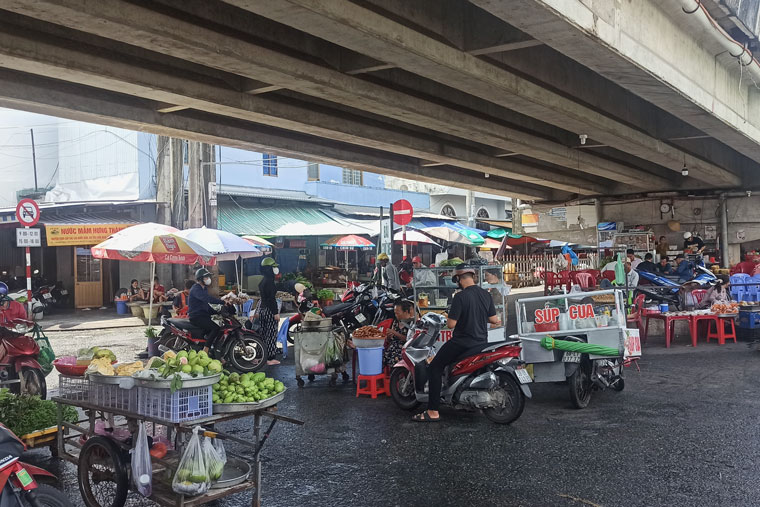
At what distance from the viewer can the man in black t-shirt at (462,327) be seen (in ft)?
23.2

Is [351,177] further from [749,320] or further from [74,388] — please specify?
[74,388]

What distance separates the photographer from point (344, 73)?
27.9 ft

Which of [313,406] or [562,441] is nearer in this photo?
[562,441]

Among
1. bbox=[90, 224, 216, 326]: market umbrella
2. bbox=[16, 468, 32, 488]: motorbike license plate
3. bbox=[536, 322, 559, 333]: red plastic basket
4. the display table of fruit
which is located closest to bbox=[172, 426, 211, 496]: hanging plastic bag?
the display table of fruit

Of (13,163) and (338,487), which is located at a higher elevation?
(13,163)

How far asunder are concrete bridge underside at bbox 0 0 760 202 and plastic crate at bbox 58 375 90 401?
10.8ft

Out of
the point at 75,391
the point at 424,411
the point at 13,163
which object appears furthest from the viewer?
the point at 13,163

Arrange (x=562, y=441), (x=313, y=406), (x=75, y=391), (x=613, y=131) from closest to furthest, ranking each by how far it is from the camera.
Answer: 1. (x=75, y=391)
2. (x=562, y=441)
3. (x=313, y=406)
4. (x=613, y=131)

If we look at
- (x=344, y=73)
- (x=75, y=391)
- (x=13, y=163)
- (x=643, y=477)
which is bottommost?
(x=643, y=477)

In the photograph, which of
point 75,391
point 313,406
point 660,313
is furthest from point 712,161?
point 75,391

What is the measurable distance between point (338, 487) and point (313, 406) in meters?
2.97

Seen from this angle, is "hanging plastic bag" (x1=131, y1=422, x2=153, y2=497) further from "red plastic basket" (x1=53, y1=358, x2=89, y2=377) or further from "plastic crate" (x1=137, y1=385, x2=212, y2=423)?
"red plastic basket" (x1=53, y1=358, x2=89, y2=377)

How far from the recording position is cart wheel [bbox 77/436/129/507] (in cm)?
463

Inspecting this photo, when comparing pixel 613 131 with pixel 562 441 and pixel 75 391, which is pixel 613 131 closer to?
pixel 562 441
